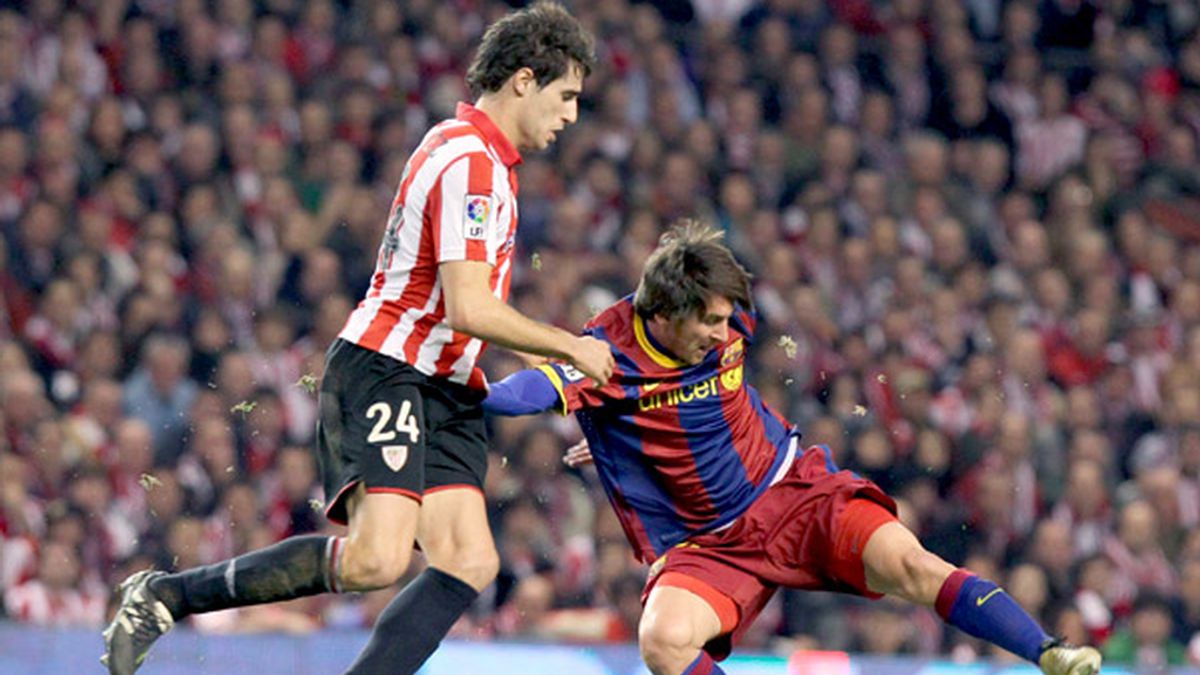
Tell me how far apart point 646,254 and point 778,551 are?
418cm

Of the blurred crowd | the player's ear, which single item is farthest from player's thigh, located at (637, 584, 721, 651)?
the player's ear

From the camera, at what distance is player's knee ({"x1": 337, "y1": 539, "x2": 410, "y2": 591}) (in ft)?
17.0

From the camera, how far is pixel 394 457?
5.25 metres

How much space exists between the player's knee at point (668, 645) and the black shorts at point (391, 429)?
2.12 feet

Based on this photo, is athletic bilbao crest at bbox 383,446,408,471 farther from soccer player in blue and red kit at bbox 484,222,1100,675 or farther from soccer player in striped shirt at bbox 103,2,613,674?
soccer player in blue and red kit at bbox 484,222,1100,675

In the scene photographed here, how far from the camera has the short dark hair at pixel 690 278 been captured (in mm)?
5629

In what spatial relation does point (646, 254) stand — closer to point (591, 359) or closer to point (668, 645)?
point (668, 645)

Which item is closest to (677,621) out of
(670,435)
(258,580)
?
(670,435)

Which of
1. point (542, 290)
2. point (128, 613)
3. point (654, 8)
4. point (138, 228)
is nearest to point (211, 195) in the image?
point (138, 228)

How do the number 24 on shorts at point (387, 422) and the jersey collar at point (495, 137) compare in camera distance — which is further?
the jersey collar at point (495, 137)

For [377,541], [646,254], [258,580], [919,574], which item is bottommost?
[919,574]

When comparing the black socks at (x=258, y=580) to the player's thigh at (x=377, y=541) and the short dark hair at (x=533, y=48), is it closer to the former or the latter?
the player's thigh at (x=377, y=541)

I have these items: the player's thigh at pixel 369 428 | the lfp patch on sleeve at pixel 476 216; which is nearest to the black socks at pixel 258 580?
the player's thigh at pixel 369 428

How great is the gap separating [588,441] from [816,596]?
286cm
